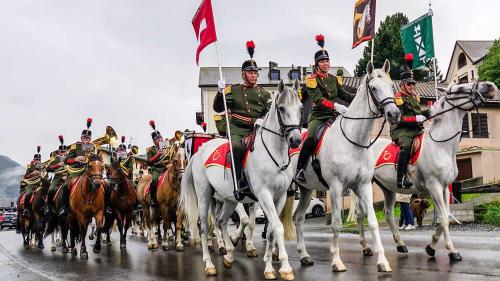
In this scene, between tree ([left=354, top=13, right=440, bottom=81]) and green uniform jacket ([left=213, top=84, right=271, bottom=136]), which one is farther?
tree ([left=354, top=13, right=440, bottom=81])

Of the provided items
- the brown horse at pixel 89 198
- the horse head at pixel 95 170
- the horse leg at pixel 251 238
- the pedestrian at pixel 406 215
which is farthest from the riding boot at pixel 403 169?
the pedestrian at pixel 406 215

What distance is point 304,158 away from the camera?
32.9 feet

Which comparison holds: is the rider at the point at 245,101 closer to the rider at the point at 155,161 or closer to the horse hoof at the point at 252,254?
the horse hoof at the point at 252,254

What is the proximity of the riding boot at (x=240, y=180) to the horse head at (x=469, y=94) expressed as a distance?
4.08 meters

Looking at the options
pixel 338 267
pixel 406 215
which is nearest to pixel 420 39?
pixel 406 215

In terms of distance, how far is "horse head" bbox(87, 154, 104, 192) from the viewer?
14.2 metres

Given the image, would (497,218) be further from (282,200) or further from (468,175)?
(468,175)

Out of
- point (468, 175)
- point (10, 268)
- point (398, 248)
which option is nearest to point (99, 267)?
point (10, 268)

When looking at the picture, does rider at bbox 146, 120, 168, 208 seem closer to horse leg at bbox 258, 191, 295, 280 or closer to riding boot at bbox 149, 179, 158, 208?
riding boot at bbox 149, 179, 158, 208

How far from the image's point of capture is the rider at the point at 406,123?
10.7 m

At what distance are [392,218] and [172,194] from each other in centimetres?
652

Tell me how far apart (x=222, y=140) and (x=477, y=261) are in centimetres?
494

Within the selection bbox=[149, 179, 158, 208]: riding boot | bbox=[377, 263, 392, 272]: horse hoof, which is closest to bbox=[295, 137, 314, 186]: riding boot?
bbox=[377, 263, 392, 272]: horse hoof

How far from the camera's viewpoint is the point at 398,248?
11.0 meters
